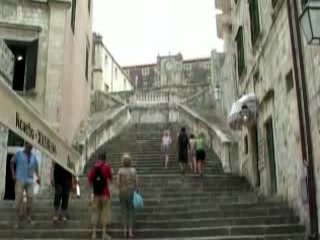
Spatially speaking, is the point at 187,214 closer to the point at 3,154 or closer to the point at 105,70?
the point at 3,154

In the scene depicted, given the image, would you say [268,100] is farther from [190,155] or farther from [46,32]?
[46,32]

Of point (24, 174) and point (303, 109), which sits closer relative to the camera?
point (303, 109)

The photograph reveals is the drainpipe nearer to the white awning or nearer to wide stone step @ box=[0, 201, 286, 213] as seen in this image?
wide stone step @ box=[0, 201, 286, 213]

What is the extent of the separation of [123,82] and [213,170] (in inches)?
1537

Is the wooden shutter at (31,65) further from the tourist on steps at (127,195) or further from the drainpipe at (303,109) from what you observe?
the drainpipe at (303,109)

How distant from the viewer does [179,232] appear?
1090 cm

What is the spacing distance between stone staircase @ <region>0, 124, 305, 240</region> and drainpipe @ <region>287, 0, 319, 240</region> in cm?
70

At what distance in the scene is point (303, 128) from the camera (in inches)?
425

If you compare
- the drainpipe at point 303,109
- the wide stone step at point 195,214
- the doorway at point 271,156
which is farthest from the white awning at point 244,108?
the drainpipe at point 303,109

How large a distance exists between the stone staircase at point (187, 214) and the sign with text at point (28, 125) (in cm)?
462

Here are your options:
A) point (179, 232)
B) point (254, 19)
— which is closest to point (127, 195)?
point (179, 232)

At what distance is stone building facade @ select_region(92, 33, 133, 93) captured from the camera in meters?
43.1

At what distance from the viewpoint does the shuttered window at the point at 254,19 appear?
51.6ft

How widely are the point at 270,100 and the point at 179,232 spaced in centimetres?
485
